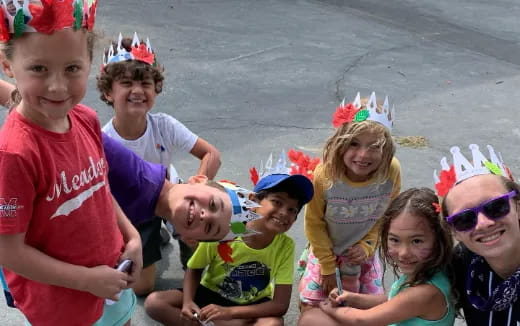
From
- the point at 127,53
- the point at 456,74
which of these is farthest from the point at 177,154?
the point at 456,74

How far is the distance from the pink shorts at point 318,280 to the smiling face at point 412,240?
0.69 meters

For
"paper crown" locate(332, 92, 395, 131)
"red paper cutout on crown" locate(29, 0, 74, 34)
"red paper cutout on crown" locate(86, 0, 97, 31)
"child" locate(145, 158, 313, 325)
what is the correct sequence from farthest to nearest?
"paper crown" locate(332, 92, 395, 131)
"child" locate(145, 158, 313, 325)
"red paper cutout on crown" locate(86, 0, 97, 31)
"red paper cutout on crown" locate(29, 0, 74, 34)

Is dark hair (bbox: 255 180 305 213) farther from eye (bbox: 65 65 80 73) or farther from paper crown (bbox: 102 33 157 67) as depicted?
eye (bbox: 65 65 80 73)

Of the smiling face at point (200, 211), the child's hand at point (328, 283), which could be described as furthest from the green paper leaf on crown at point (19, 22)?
the child's hand at point (328, 283)

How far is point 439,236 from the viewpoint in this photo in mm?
2469

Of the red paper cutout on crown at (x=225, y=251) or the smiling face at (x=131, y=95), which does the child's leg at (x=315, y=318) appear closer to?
the red paper cutout on crown at (x=225, y=251)

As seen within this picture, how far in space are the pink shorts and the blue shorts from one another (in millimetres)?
1124

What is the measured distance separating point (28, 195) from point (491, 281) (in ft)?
5.05

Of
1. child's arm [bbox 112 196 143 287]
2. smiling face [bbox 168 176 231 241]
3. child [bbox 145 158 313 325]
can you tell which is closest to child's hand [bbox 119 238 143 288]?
child's arm [bbox 112 196 143 287]

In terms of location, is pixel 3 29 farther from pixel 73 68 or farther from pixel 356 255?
pixel 356 255

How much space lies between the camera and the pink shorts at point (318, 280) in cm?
310

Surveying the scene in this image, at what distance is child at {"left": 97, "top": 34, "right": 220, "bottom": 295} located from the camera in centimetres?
323

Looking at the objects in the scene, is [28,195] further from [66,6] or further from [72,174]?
[66,6]

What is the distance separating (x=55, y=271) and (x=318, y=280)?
1.66 metres
